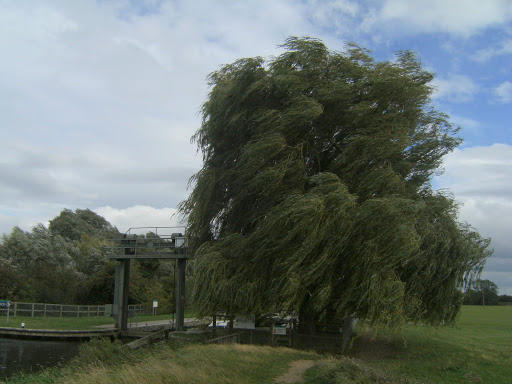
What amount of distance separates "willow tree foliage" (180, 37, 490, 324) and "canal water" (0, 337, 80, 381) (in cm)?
869

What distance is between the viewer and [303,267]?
17.1m

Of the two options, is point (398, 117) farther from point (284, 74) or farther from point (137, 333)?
point (137, 333)

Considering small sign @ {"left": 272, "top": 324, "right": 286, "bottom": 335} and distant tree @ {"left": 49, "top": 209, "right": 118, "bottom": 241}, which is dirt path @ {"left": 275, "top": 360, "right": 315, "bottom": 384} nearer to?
small sign @ {"left": 272, "top": 324, "right": 286, "bottom": 335}

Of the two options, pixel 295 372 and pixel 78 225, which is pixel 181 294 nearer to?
pixel 295 372

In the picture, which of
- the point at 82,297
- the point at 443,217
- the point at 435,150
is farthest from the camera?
the point at 82,297

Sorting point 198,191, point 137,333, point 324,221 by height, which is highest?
point 198,191

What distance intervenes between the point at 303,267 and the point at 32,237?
3962 cm

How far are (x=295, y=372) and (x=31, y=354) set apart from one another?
1640 centimetres

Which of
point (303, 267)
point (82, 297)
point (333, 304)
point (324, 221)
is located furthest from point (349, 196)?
point (82, 297)

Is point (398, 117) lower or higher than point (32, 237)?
higher

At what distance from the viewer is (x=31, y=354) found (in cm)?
2358

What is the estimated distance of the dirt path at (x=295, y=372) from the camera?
12605mm

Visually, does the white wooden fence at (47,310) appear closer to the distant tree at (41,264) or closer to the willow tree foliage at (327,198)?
the distant tree at (41,264)

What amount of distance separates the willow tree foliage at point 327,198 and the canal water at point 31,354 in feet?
28.5
